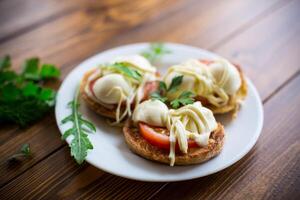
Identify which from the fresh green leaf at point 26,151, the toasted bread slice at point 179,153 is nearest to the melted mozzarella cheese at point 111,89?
the toasted bread slice at point 179,153

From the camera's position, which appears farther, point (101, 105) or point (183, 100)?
point (101, 105)

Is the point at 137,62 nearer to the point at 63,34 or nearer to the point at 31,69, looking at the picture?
the point at 31,69

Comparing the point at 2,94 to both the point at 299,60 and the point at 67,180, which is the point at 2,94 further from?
the point at 299,60

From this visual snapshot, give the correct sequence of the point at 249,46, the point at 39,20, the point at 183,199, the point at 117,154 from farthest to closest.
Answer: the point at 39,20
the point at 249,46
the point at 117,154
the point at 183,199

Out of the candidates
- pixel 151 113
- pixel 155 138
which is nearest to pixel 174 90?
pixel 151 113

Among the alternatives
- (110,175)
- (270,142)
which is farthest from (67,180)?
(270,142)

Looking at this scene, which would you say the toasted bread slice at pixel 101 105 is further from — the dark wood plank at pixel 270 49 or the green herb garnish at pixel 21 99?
the dark wood plank at pixel 270 49
